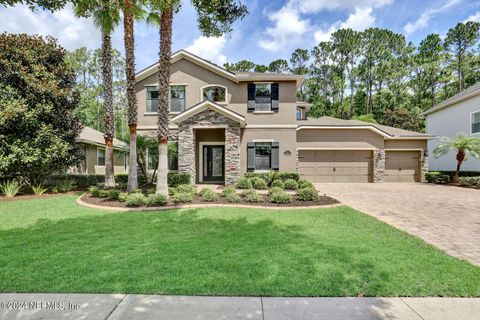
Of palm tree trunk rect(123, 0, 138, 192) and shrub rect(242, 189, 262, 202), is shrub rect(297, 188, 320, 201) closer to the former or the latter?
shrub rect(242, 189, 262, 202)

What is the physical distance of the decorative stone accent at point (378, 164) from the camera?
17.1 m

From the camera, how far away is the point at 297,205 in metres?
8.67

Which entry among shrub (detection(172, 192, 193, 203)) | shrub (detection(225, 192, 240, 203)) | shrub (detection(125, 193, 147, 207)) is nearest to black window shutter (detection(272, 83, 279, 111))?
shrub (detection(225, 192, 240, 203))

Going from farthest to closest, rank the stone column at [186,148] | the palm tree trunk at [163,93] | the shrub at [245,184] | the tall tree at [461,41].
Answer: the tall tree at [461,41]
the stone column at [186,148]
the shrub at [245,184]
the palm tree trunk at [163,93]

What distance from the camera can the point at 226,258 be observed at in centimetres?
428

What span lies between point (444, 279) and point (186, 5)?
1074cm

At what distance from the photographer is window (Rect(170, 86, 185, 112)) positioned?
16.0m

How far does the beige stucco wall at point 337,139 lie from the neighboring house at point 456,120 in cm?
729

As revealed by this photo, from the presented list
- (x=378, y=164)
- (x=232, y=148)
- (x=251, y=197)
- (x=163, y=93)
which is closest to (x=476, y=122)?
(x=378, y=164)

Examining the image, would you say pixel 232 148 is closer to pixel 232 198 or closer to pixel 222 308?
pixel 232 198

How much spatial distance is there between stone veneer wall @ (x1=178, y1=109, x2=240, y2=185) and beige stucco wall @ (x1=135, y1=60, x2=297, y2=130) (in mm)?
2337

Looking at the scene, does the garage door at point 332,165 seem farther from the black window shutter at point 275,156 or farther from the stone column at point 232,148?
the stone column at point 232,148

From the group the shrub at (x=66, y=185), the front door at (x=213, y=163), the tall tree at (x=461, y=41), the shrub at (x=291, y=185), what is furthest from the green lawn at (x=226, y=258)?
the tall tree at (x=461, y=41)

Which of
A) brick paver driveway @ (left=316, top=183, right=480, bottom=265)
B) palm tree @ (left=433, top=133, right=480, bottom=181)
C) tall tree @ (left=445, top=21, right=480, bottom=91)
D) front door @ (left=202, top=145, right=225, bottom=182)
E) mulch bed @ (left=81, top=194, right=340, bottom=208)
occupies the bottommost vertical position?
brick paver driveway @ (left=316, top=183, right=480, bottom=265)
